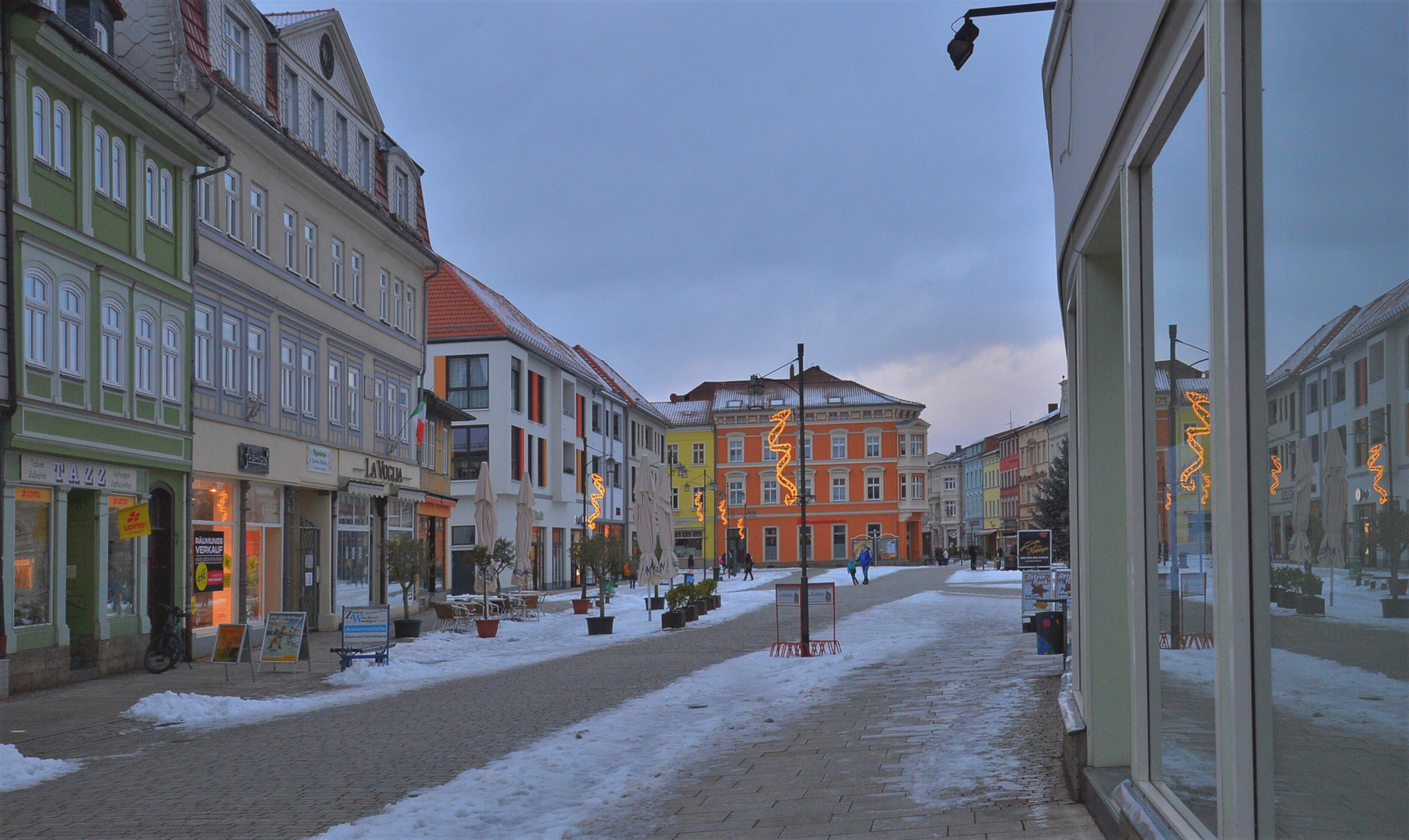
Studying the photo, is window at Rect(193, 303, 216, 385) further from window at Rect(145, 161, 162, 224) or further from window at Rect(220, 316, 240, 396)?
window at Rect(145, 161, 162, 224)

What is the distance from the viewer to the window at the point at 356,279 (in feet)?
104

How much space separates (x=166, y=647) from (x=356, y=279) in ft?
42.7

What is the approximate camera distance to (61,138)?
1859cm

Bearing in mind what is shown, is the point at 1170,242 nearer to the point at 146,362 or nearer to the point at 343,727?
the point at 343,727

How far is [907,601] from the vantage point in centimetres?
3784

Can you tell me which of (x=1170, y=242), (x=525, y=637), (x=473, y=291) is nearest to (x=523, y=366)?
(x=473, y=291)

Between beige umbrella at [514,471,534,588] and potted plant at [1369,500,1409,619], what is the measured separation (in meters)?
A: 29.7

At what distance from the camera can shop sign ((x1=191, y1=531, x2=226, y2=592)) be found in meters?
22.8

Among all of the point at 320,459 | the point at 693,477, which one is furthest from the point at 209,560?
the point at 693,477

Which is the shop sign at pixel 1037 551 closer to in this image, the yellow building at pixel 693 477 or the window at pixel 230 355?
the window at pixel 230 355

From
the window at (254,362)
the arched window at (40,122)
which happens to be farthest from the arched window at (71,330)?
the window at (254,362)

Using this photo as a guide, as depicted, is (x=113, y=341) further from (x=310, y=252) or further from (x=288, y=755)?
(x=288, y=755)

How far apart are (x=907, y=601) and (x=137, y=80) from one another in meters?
25.1

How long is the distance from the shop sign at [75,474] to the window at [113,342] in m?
1.30
